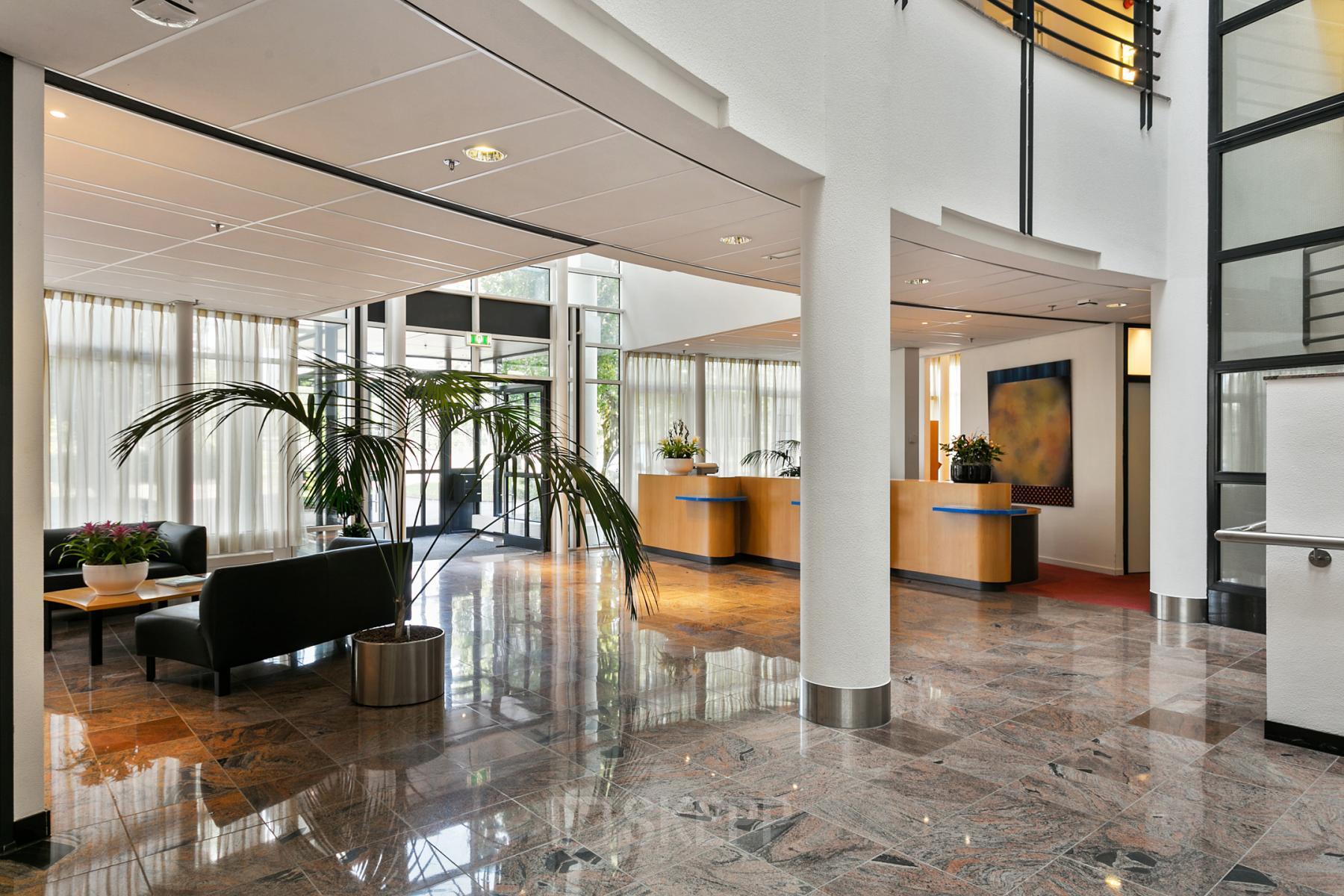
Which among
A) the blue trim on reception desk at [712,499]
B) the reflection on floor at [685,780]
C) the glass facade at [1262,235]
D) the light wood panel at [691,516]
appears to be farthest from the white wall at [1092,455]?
the light wood panel at [691,516]

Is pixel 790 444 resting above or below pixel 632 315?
below

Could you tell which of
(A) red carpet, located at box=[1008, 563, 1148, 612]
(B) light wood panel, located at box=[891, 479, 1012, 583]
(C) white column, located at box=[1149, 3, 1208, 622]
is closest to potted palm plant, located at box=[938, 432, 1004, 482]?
(B) light wood panel, located at box=[891, 479, 1012, 583]

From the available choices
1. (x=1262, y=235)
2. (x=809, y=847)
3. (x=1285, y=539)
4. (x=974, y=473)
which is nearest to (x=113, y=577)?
(x=809, y=847)

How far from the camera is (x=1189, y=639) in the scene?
6402 mm

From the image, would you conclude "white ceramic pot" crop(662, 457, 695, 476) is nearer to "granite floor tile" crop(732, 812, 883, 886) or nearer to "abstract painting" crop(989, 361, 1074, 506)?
"abstract painting" crop(989, 361, 1074, 506)

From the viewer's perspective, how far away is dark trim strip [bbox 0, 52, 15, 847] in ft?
9.56

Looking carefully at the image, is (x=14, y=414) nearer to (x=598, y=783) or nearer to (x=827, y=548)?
(x=598, y=783)

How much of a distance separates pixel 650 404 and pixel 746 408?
81.6 inches

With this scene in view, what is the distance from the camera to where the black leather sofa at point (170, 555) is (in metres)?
7.05

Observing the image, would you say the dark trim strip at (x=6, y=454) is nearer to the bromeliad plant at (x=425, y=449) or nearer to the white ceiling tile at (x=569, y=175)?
the bromeliad plant at (x=425, y=449)

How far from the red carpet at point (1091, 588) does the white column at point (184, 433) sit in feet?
30.7

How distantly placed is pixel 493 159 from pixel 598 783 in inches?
130

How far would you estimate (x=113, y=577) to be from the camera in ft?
19.2

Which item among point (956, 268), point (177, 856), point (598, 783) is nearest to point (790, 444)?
point (956, 268)
